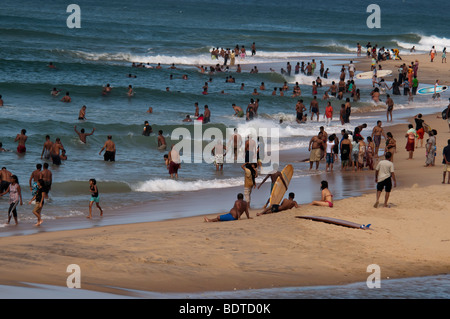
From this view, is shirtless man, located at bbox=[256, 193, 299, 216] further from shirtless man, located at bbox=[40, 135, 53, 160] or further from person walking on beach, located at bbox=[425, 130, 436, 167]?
shirtless man, located at bbox=[40, 135, 53, 160]

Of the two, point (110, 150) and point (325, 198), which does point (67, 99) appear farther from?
point (325, 198)

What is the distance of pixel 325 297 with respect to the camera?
899 centimetres

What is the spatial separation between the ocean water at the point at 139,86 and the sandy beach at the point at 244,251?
456cm

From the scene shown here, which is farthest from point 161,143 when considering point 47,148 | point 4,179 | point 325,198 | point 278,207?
point 325,198

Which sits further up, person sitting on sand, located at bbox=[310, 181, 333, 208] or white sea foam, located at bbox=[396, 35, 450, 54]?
white sea foam, located at bbox=[396, 35, 450, 54]

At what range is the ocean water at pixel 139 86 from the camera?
20000 mm

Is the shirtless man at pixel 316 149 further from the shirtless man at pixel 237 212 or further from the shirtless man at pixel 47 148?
the shirtless man at pixel 47 148

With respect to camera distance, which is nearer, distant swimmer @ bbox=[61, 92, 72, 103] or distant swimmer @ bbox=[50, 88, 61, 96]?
distant swimmer @ bbox=[61, 92, 72, 103]

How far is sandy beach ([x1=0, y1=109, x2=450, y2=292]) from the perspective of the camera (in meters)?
9.71

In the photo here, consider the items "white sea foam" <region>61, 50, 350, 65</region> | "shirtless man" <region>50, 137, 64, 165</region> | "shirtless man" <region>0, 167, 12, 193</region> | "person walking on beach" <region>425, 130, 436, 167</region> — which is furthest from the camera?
"white sea foam" <region>61, 50, 350, 65</region>

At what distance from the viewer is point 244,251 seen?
11242mm

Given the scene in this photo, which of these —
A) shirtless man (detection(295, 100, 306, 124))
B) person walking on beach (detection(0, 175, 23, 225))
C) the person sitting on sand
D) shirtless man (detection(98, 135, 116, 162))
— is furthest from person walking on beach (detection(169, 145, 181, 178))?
shirtless man (detection(295, 100, 306, 124))

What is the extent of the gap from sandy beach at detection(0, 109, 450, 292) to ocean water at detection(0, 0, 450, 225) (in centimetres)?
456
